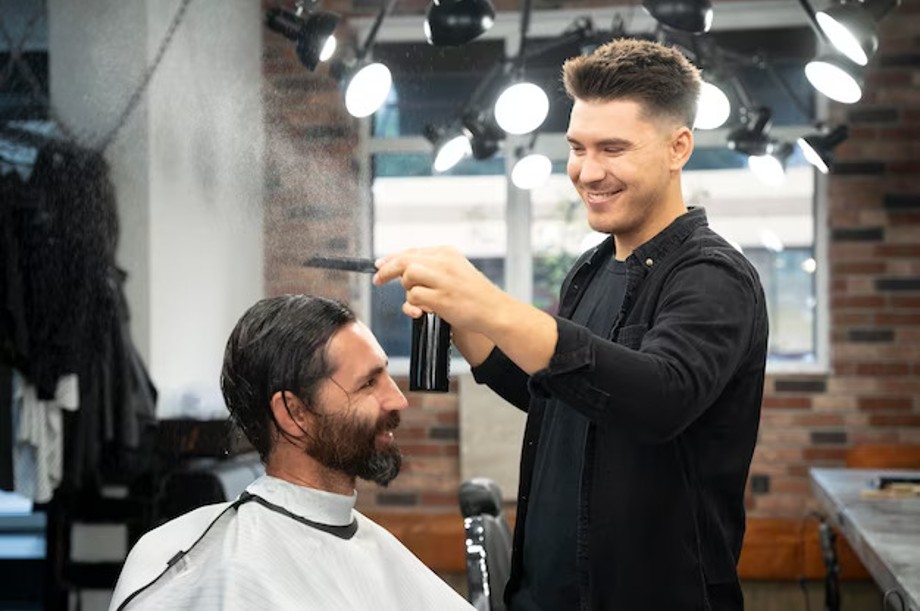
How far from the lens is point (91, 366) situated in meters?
3.49

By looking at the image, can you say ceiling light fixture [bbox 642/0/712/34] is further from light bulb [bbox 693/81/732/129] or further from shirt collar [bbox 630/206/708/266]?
shirt collar [bbox 630/206/708/266]

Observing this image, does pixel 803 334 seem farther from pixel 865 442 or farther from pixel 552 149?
pixel 552 149

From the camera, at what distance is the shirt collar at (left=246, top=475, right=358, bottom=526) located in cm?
169

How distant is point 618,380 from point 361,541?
537 millimetres

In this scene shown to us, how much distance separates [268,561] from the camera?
1612mm

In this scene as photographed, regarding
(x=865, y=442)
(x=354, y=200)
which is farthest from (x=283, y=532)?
(x=865, y=442)

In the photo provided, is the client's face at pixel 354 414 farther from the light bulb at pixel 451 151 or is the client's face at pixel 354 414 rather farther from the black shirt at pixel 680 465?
the light bulb at pixel 451 151

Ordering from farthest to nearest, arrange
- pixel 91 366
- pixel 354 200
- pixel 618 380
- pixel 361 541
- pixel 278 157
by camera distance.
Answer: pixel 354 200
pixel 278 157
pixel 91 366
pixel 361 541
pixel 618 380

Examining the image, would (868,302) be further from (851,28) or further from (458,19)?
(458,19)

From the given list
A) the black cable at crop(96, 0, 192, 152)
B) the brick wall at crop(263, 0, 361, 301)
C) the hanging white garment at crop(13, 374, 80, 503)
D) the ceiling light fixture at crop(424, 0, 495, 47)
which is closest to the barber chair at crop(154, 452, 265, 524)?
the hanging white garment at crop(13, 374, 80, 503)

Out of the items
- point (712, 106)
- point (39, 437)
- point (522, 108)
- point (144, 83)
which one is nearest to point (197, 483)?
point (39, 437)

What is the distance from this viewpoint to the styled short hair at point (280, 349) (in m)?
1.66

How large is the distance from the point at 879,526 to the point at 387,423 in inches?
61.8

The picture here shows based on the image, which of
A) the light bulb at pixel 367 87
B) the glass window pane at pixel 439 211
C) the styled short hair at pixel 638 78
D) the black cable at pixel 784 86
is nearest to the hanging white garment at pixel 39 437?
the light bulb at pixel 367 87
